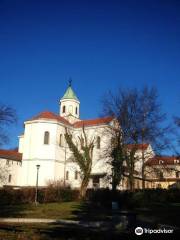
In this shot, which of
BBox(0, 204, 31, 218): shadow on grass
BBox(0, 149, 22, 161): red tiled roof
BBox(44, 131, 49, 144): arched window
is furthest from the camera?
BBox(0, 149, 22, 161): red tiled roof

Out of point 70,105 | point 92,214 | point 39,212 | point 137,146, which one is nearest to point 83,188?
point 137,146

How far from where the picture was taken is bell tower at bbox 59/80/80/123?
68.5 m

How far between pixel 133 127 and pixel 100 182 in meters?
18.6

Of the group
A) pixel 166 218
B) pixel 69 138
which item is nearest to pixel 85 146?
pixel 69 138

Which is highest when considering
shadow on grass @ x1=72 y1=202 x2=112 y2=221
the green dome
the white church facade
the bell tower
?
the green dome

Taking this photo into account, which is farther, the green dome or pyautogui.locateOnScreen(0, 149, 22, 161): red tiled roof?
the green dome

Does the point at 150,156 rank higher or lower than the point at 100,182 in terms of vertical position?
higher

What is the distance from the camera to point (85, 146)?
5128 cm

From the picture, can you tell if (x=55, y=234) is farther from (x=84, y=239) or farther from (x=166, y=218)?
(x=166, y=218)

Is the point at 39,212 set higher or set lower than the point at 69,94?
lower

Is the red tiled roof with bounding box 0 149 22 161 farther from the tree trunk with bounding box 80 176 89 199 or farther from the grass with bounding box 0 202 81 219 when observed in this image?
the grass with bounding box 0 202 81 219

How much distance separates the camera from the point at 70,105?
2736 inches

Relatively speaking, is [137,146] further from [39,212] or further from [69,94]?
[69,94]

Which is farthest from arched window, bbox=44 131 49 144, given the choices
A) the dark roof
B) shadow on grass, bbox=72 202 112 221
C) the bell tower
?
shadow on grass, bbox=72 202 112 221
